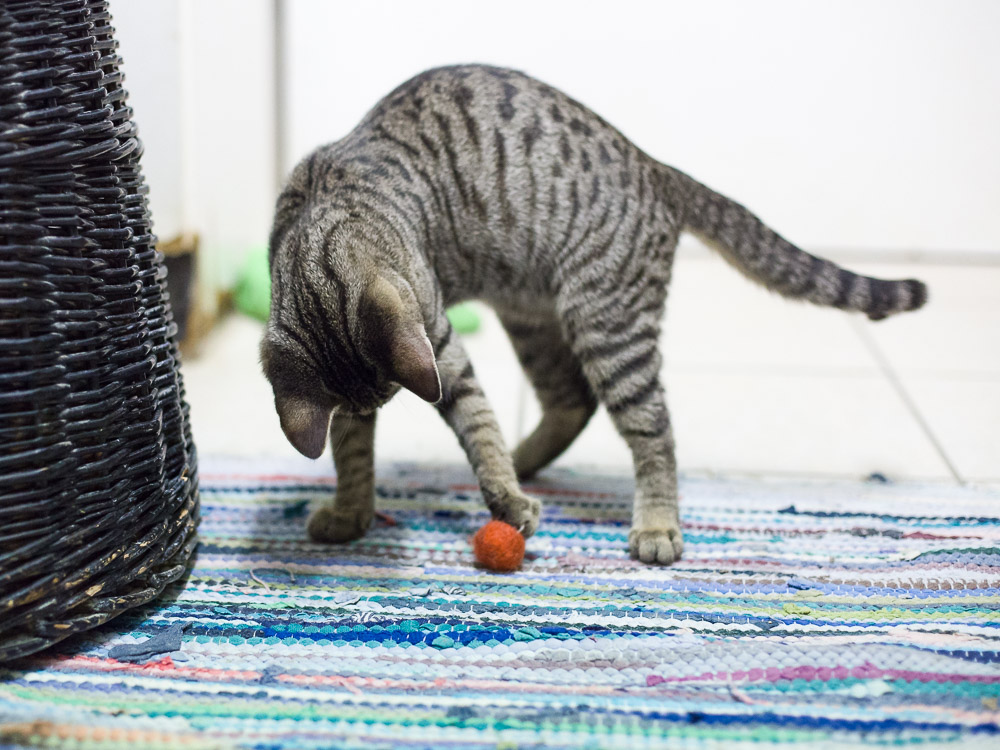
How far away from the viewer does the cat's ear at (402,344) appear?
1304 millimetres

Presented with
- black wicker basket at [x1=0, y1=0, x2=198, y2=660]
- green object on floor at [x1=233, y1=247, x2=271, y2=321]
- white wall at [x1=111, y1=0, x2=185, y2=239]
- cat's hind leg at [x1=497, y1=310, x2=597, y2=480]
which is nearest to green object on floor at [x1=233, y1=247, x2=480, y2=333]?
green object on floor at [x1=233, y1=247, x2=271, y2=321]

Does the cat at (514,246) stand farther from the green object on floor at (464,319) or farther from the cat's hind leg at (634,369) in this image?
the green object on floor at (464,319)

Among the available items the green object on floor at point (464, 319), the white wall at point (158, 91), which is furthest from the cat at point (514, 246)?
the green object on floor at point (464, 319)

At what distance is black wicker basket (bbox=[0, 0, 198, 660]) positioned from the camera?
1096 mm

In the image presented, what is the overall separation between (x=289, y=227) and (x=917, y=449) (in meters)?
1.46

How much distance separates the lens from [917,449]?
84.8 inches

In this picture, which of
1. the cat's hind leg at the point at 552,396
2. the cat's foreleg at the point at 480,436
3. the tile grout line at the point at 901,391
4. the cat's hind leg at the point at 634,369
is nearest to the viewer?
the cat's foreleg at the point at 480,436

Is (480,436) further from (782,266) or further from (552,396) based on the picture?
(782,266)

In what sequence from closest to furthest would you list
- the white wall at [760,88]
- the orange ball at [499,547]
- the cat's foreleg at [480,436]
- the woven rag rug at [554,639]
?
the woven rag rug at [554,639] < the orange ball at [499,547] < the cat's foreleg at [480,436] < the white wall at [760,88]

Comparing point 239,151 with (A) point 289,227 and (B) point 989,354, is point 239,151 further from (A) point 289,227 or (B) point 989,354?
(B) point 989,354

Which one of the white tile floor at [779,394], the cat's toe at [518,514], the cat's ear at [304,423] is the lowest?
the white tile floor at [779,394]

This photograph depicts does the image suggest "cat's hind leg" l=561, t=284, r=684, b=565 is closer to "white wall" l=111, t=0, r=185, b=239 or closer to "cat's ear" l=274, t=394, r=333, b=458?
"cat's ear" l=274, t=394, r=333, b=458

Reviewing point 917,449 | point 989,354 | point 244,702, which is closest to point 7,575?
point 244,702

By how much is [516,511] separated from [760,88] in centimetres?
223
